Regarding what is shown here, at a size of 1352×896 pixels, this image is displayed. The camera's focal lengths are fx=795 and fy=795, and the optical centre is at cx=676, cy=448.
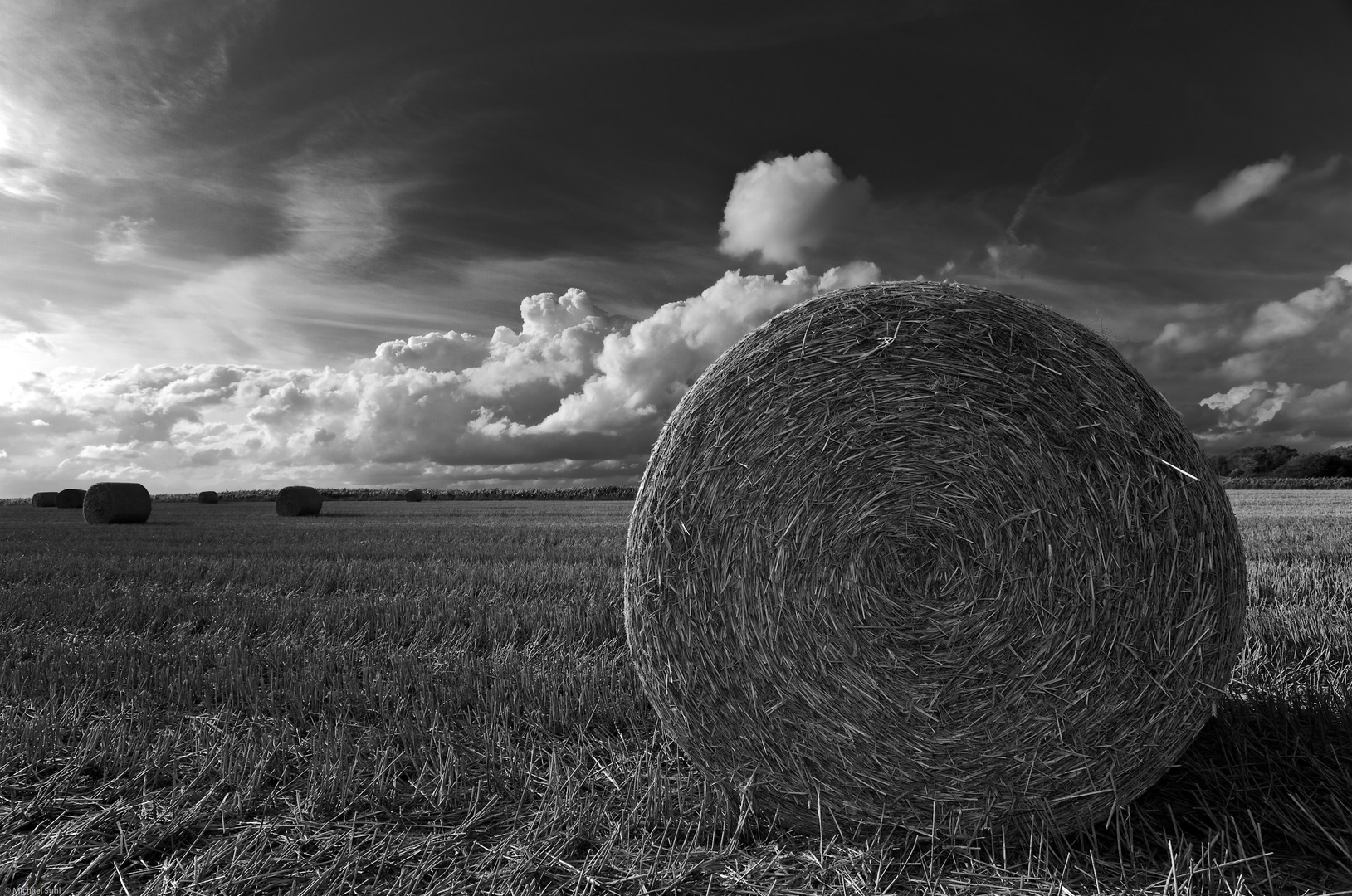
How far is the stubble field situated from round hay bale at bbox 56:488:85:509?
124 feet

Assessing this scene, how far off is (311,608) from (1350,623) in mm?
7841

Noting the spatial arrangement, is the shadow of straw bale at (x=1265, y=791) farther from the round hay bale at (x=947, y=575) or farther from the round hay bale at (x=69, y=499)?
Result: the round hay bale at (x=69, y=499)

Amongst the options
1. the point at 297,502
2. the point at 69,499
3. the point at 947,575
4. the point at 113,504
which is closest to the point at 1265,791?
the point at 947,575

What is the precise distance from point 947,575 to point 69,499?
1742 inches

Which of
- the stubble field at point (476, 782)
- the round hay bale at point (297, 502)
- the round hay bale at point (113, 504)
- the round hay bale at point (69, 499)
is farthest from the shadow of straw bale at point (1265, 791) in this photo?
the round hay bale at point (69, 499)

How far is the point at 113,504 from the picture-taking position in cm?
2247

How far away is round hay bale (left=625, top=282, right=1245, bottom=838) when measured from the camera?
9.80 ft

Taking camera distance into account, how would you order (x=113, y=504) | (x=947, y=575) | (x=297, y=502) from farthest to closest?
1. (x=297, y=502)
2. (x=113, y=504)
3. (x=947, y=575)

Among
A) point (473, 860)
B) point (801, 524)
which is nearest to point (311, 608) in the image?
point (473, 860)

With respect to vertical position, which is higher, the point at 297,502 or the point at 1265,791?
the point at 297,502

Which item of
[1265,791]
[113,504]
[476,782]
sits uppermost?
[113,504]

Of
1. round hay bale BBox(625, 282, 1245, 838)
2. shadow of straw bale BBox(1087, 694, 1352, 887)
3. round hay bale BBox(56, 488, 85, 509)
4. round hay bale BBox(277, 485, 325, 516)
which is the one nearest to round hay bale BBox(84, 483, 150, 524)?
round hay bale BBox(277, 485, 325, 516)

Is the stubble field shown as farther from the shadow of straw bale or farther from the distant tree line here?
the distant tree line

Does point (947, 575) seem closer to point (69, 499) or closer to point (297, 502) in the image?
point (297, 502)
